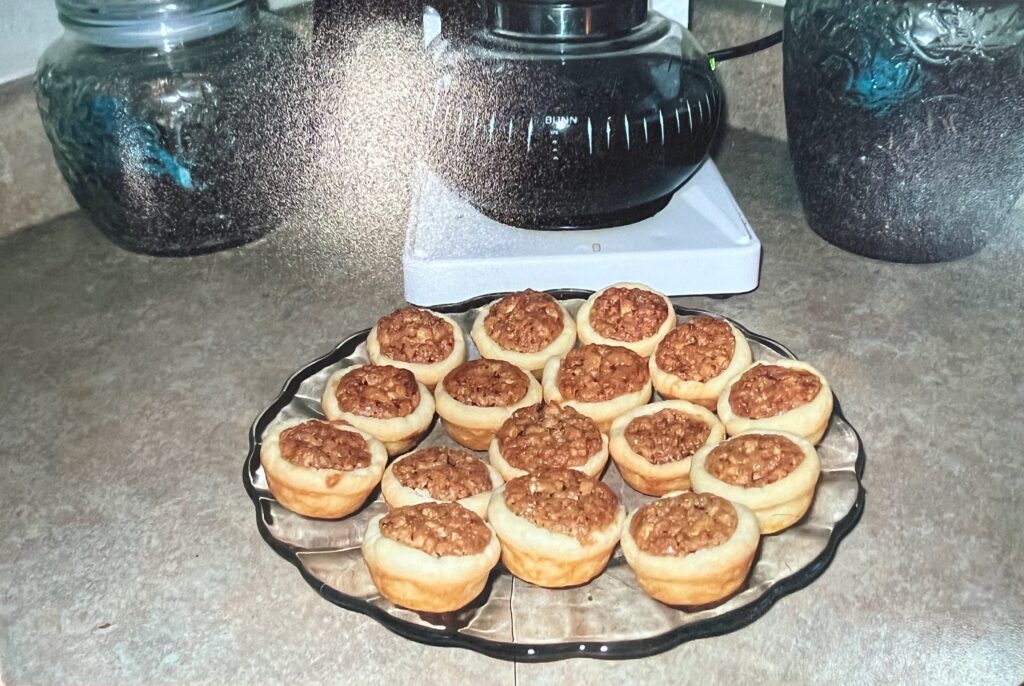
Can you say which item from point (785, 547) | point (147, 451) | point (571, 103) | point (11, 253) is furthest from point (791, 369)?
point (11, 253)

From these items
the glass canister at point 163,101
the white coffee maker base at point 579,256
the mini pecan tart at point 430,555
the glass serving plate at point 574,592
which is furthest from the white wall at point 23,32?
the mini pecan tart at point 430,555

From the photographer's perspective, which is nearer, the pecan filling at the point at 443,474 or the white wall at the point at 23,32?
the pecan filling at the point at 443,474

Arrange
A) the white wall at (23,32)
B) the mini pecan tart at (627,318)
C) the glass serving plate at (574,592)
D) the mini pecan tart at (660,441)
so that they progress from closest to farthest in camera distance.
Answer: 1. the glass serving plate at (574,592)
2. the mini pecan tart at (660,441)
3. the mini pecan tart at (627,318)
4. the white wall at (23,32)

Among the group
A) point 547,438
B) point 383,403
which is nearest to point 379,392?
point 383,403

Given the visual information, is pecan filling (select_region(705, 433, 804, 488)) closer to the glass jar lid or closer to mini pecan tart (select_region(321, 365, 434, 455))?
mini pecan tart (select_region(321, 365, 434, 455))

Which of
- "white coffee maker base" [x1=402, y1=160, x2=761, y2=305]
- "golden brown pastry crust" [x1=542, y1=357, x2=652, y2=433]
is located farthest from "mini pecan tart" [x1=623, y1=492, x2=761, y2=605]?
"white coffee maker base" [x1=402, y1=160, x2=761, y2=305]

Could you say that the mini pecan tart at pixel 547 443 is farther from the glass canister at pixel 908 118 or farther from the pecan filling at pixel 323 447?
the glass canister at pixel 908 118

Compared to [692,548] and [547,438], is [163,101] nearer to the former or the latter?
[547,438]
